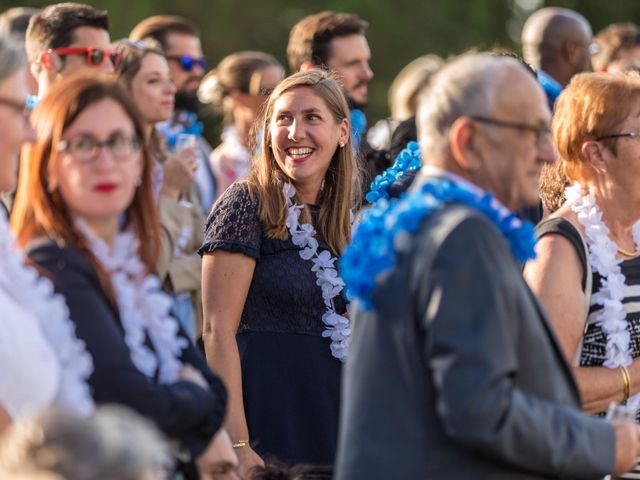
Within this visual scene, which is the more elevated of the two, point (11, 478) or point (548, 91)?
point (548, 91)

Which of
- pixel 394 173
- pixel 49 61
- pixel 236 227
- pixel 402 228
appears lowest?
pixel 402 228

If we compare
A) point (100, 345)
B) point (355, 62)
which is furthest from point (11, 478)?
point (355, 62)

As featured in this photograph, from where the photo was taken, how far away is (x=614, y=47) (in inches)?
397

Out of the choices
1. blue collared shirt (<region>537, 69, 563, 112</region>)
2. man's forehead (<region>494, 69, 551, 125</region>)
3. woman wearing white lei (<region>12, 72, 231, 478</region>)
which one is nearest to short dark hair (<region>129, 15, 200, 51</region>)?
blue collared shirt (<region>537, 69, 563, 112</region>)

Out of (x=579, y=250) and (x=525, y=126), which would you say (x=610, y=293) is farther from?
(x=525, y=126)

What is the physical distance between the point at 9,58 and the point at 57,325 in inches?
29.7

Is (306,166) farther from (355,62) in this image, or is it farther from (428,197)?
(355,62)

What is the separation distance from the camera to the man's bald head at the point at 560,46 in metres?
8.67

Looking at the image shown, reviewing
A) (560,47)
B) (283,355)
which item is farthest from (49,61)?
(560,47)

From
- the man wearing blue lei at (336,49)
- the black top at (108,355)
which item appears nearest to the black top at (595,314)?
the black top at (108,355)

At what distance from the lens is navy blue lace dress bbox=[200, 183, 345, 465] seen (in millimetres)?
5023

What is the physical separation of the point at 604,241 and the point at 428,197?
1.52m

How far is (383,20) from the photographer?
19.8 m

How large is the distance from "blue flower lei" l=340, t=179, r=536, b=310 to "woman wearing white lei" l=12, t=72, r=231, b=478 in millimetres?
548
